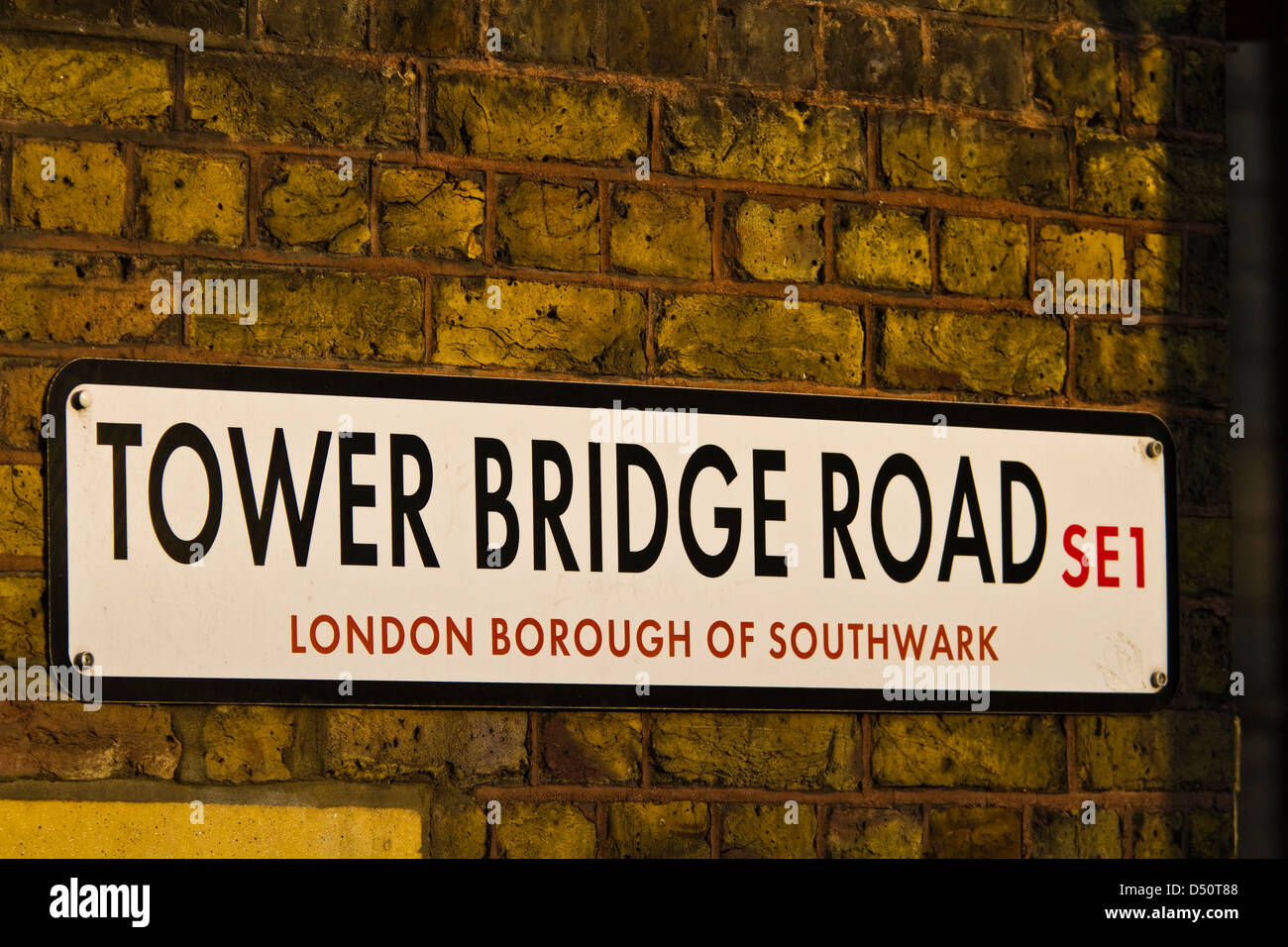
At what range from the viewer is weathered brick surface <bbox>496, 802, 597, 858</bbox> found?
303 centimetres

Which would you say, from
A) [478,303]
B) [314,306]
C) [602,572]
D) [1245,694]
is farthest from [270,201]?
[1245,694]

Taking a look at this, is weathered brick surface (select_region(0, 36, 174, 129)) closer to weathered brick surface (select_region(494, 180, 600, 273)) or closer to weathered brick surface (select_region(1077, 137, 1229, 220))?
weathered brick surface (select_region(494, 180, 600, 273))

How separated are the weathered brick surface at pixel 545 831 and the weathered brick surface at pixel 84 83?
55.2 inches

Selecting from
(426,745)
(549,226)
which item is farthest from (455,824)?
(549,226)

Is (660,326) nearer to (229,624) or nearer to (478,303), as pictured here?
(478,303)

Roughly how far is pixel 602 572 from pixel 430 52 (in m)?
1.03

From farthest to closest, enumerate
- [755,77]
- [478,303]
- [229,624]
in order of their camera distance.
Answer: [755,77] → [478,303] → [229,624]

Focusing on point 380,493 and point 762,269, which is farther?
point 762,269

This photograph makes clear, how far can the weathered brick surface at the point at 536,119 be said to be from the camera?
124 inches

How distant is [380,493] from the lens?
2.97m

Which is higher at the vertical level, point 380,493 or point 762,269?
point 762,269

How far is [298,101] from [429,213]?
0.31 m

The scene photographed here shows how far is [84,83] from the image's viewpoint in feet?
9.75

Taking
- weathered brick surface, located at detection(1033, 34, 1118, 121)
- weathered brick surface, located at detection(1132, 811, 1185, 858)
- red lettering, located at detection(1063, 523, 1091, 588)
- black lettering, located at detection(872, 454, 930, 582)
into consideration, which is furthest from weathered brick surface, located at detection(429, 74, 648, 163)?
weathered brick surface, located at detection(1132, 811, 1185, 858)
